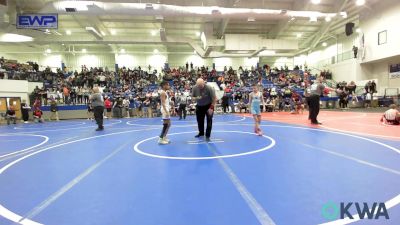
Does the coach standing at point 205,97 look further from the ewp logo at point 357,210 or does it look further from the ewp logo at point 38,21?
the ewp logo at point 38,21

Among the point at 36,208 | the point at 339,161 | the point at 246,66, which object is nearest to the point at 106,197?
the point at 36,208

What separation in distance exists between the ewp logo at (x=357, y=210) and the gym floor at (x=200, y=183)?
5 cm

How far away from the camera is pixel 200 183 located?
3688 mm

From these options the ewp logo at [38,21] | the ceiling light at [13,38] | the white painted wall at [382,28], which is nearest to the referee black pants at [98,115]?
the ewp logo at [38,21]

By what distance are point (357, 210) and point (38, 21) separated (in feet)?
61.0

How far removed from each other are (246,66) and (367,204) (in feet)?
→ 120

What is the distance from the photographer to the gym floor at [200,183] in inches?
107

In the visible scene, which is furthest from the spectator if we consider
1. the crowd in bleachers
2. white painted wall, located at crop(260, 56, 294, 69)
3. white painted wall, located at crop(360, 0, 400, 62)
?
white painted wall, located at crop(260, 56, 294, 69)

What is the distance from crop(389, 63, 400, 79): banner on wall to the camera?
24.3 meters

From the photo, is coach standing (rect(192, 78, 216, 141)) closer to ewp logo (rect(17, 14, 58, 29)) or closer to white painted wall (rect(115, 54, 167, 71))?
ewp logo (rect(17, 14, 58, 29))

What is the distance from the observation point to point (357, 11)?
85.6ft

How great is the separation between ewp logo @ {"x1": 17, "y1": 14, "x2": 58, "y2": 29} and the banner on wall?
2785 cm

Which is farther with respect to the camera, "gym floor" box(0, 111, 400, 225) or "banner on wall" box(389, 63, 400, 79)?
"banner on wall" box(389, 63, 400, 79)

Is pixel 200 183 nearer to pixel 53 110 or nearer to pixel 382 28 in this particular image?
pixel 53 110
